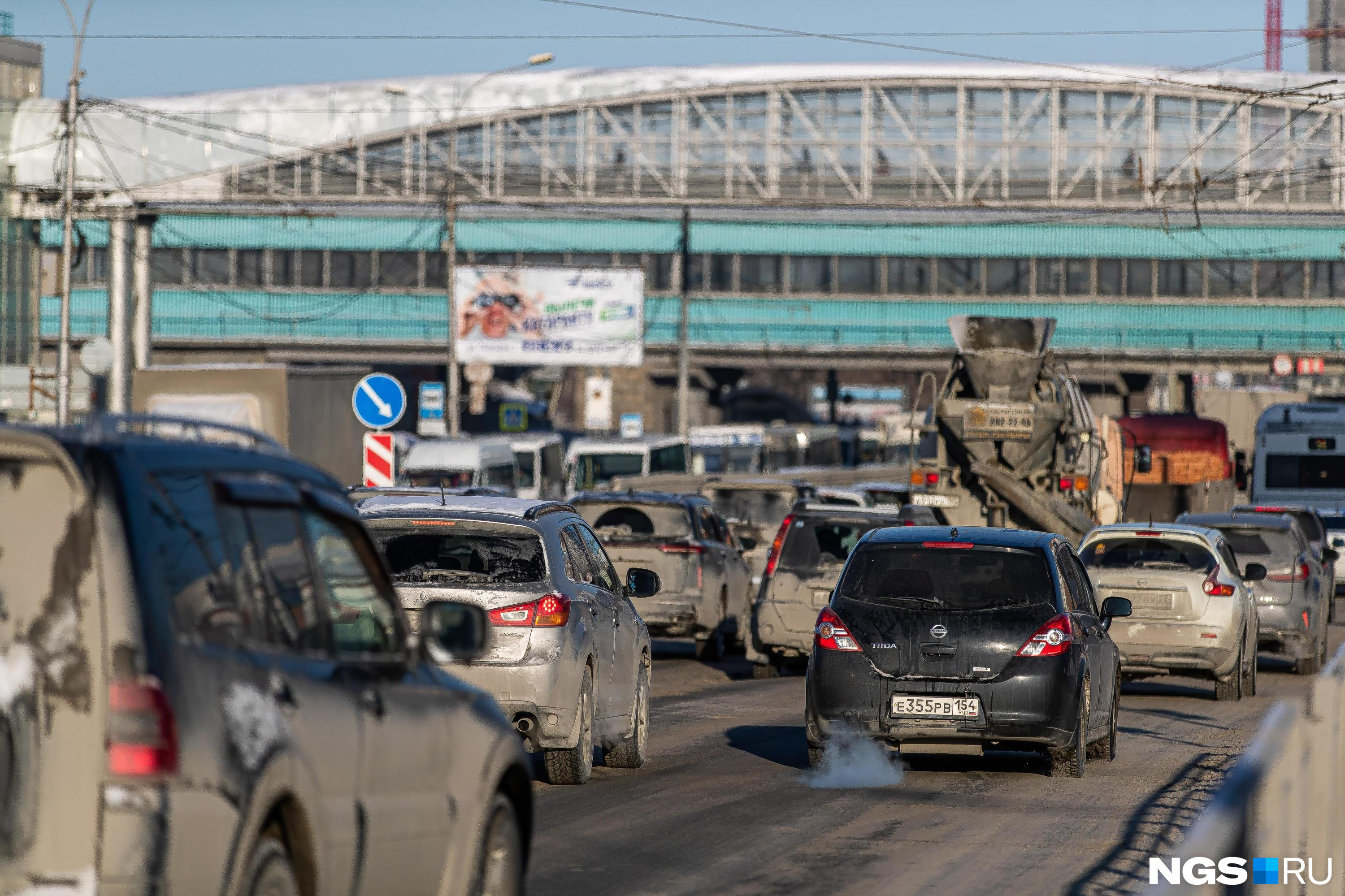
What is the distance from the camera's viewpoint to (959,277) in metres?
70.3

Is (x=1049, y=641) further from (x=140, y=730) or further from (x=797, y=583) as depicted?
(x=797, y=583)

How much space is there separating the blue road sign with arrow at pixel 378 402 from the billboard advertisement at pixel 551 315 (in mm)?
36025

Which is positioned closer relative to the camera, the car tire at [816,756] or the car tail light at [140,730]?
the car tail light at [140,730]

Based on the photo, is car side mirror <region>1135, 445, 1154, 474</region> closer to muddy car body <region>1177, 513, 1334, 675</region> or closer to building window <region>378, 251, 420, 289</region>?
muddy car body <region>1177, 513, 1334, 675</region>

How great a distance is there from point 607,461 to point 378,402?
85.6 feet

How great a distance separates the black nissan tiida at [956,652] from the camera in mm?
11680

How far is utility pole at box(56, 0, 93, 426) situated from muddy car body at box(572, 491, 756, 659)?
1430 centimetres

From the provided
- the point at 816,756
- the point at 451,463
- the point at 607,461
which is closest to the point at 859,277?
the point at 607,461

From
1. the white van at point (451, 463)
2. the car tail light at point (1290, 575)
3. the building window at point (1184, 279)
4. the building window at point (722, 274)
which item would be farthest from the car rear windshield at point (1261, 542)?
the building window at point (1184, 279)

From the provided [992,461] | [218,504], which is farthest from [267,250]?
[218,504]

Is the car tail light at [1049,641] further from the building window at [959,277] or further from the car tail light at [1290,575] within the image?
the building window at [959,277]

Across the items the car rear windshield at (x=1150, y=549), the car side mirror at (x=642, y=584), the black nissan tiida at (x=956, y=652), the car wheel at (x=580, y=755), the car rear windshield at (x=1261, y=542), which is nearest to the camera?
the car wheel at (x=580, y=755)

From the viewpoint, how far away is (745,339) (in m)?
69.8

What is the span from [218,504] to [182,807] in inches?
37.8
